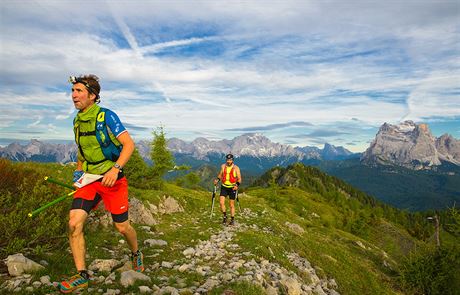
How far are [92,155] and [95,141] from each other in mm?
377

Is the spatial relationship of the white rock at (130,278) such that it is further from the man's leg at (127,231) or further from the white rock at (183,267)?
the white rock at (183,267)

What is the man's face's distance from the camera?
7434mm

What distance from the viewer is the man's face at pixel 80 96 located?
743 cm

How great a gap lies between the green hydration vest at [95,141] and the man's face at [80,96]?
0.16 metres

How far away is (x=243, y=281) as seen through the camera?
930 cm

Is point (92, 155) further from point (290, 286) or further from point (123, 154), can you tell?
point (290, 286)

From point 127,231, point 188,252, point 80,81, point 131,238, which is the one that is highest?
point 80,81

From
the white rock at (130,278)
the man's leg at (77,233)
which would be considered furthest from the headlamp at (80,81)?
the white rock at (130,278)

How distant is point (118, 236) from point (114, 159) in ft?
21.5

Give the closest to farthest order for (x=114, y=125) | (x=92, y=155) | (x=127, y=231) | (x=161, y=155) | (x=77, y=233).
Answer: (x=77, y=233) → (x=114, y=125) → (x=92, y=155) → (x=127, y=231) → (x=161, y=155)

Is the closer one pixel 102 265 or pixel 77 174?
pixel 77 174

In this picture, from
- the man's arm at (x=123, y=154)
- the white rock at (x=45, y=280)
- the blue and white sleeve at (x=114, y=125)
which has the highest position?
the blue and white sleeve at (x=114, y=125)

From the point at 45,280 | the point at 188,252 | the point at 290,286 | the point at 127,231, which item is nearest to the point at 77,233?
the point at 127,231

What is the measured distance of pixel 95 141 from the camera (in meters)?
7.57
